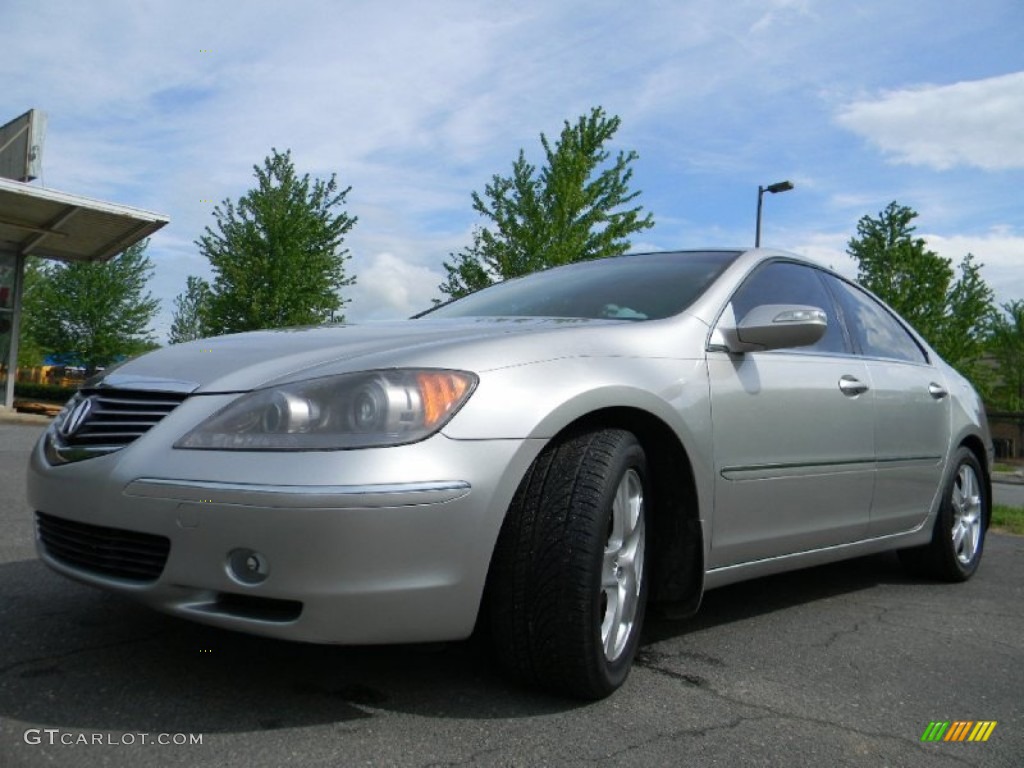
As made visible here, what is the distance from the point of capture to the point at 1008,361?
35.3 m

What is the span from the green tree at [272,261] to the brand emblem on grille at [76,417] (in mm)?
18689

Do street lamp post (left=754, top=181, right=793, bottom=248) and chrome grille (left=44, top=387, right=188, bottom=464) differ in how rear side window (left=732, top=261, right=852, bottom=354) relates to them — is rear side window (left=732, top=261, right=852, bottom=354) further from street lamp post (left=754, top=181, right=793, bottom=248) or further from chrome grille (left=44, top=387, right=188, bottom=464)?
street lamp post (left=754, top=181, right=793, bottom=248)

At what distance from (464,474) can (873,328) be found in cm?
279

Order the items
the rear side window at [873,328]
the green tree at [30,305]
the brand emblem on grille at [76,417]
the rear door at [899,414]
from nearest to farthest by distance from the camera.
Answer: the brand emblem on grille at [76,417] → the rear door at [899,414] → the rear side window at [873,328] → the green tree at [30,305]

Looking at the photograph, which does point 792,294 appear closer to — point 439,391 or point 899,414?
point 899,414

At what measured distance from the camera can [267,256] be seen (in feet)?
70.7

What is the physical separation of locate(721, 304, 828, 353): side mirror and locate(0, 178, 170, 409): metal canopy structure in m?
13.8

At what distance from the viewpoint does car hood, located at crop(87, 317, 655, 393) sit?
8.02 ft

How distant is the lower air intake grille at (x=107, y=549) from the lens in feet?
7.59

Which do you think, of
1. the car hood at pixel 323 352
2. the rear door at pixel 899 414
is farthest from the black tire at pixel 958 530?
the car hood at pixel 323 352

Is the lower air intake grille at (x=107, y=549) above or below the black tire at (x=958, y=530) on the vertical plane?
above

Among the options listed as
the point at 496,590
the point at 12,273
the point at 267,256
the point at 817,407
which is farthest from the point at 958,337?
the point at 496,590

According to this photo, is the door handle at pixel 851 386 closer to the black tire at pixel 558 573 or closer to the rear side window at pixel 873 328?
the rear side window at pixel 873 328

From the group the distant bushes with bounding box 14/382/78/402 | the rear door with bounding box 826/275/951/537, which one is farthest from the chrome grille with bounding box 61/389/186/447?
the distant bushes with bounding box 14/382/78/402
